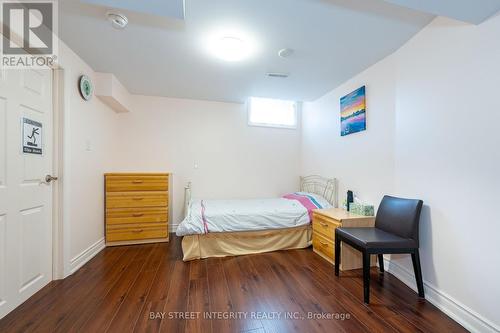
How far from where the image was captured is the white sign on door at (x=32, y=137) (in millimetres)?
1725

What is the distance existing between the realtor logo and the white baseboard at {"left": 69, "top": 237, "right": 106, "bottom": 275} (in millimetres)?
1963

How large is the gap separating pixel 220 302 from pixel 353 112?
2.75 m

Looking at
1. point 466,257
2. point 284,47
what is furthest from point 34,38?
point 466,257

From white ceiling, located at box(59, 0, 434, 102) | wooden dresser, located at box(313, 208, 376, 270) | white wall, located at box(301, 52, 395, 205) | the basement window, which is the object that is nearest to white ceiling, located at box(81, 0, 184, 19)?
white ceiling, located at box(59, 0, 434, 102)

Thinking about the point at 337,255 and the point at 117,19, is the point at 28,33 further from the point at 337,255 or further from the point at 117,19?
the point at 337,255

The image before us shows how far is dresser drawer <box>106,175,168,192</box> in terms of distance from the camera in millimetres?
2977

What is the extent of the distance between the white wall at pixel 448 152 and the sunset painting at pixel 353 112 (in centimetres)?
17

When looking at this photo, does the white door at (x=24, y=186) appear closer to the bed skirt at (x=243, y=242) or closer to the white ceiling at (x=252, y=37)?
the white ceiling at (x=252, y=37)

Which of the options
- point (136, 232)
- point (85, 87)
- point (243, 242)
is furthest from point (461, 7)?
point (136, 232)

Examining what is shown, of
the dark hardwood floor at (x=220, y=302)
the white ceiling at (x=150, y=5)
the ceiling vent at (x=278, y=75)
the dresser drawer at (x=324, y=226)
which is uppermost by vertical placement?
the ceiling vent at (x=278, y=75)

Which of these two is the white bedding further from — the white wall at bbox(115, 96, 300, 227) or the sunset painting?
the sunset painting

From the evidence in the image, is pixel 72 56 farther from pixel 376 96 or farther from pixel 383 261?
pixel 383 261

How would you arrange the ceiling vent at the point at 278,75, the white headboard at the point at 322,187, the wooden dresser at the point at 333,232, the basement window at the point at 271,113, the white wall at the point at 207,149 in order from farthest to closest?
1. the basement window at the point at 271,113
2. the white wall at the point at 207,149
3. the white headboard at the point at 322,187
4. the ceiling vent at the point at 278,75
5. the wooden dresser at the point at 333,232

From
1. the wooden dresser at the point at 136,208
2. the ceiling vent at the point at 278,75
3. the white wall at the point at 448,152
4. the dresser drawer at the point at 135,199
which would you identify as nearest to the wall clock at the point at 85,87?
the wooden dresser at the point at 136,208
